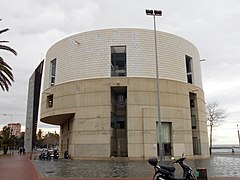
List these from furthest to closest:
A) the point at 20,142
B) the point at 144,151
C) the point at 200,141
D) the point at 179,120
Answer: the point at 20,142
the point at 200,141
the point at 179,120
the point at 144,151

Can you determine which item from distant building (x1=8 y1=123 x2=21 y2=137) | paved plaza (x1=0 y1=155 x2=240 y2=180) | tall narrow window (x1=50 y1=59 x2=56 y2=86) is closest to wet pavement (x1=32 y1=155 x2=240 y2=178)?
paved plaza (x1=0 y1=155 x2=240 y2=180)

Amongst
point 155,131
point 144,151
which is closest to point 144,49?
point 155,131

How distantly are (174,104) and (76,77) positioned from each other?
13628 mm

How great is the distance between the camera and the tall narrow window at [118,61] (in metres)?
38.5

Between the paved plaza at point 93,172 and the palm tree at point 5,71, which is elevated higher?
the palm tree at point 5,71

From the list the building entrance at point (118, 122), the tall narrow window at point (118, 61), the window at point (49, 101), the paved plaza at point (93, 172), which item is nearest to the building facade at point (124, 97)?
the building entrance at point (118, 122)

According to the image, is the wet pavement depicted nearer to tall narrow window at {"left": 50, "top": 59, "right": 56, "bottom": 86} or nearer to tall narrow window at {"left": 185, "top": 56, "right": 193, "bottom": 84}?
tall narrow window at {"left": 185, "top": 56, "right": 193, "bottom": 84}

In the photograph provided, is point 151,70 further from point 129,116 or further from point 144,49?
point 129,116

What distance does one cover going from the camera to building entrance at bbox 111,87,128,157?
35.8 meters

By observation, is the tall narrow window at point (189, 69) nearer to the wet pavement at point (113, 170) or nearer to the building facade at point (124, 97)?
the building facade at point (124, 97)

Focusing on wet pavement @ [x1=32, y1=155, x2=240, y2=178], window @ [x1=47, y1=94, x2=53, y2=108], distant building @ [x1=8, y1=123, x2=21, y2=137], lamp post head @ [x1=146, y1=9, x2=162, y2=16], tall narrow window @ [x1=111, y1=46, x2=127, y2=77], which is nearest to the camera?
wet pavement @ [x1=32, y1=155, x2=240, y2=178]

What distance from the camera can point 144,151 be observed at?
33281 millimetres

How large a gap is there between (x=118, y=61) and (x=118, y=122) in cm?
952

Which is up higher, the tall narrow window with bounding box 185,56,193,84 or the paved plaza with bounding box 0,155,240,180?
the tall narrow window with bounding box 185,56,193,84
